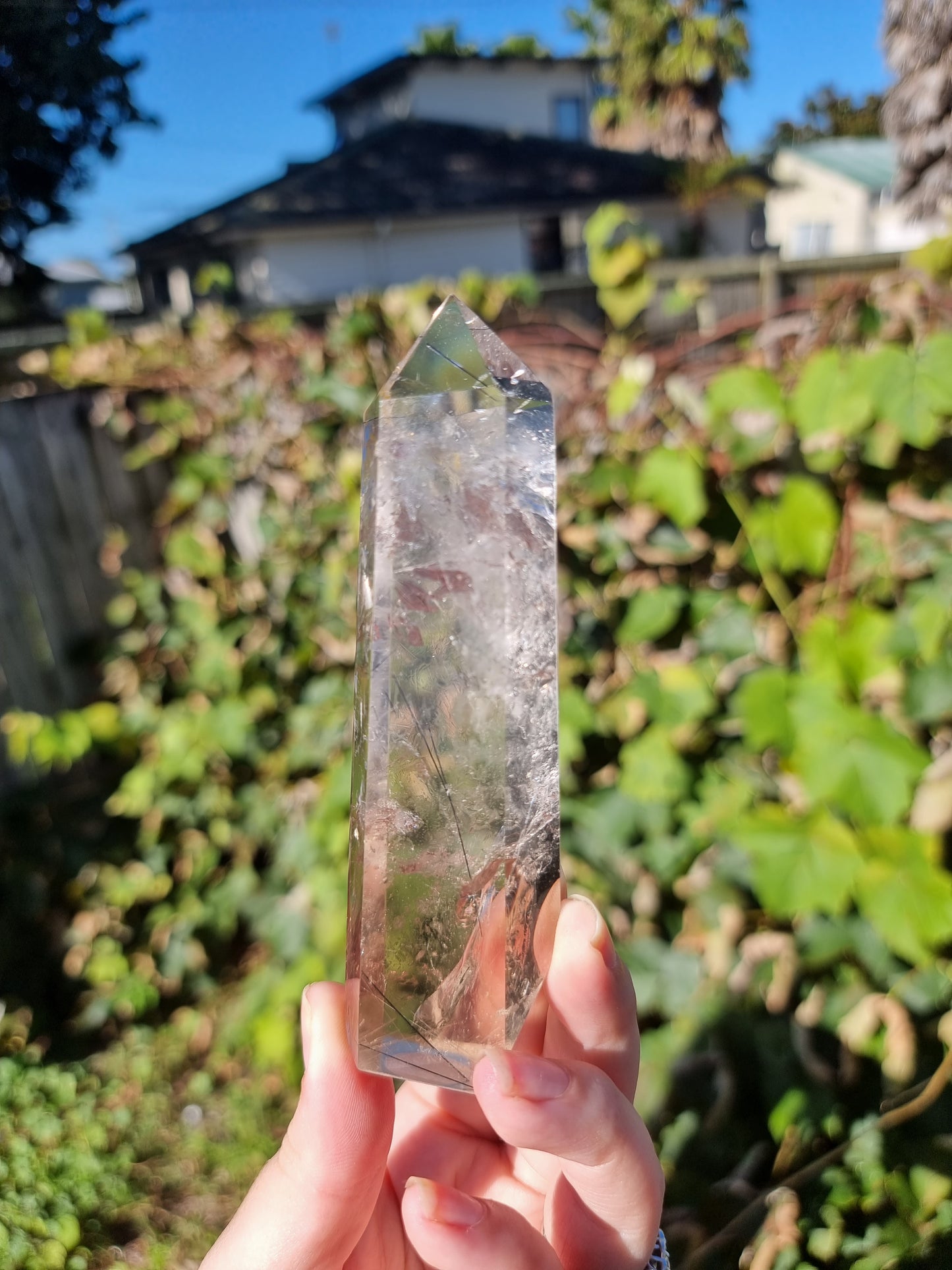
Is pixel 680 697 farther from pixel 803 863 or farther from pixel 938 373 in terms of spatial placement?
pixel 938 373

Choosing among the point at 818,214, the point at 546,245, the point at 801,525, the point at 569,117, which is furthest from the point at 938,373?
the point at 818,214

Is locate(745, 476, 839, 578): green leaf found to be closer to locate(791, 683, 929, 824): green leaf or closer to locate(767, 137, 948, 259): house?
locate(791, 683, 929, 824): green leaf

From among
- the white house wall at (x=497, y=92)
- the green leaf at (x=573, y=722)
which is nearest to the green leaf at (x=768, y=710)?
the green leaf at (x=573, y=722)

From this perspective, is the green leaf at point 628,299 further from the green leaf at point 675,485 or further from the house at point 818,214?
the house at point 818,214

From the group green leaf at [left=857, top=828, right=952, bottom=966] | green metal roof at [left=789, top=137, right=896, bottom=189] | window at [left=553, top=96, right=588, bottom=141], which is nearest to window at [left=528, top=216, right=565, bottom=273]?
window at [left=553, top=96, right=588, bottom=141]

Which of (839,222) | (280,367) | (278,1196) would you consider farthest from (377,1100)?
(839,222)

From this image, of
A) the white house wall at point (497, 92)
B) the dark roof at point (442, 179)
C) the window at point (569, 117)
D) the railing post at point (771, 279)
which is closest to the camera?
the railing post at point (771, 279)
